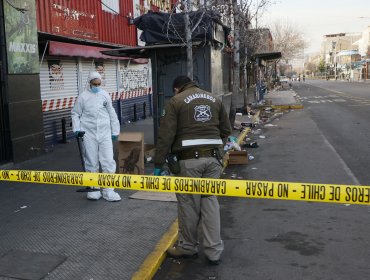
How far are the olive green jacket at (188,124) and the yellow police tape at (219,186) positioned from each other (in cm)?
60

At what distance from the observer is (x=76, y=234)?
5.41 m

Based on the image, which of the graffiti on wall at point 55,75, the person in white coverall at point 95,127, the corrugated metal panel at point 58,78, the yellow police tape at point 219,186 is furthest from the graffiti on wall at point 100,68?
the yellow police tape at point 219,186

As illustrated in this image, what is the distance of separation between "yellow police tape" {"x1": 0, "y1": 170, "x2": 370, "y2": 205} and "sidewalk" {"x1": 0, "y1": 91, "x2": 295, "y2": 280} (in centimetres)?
84

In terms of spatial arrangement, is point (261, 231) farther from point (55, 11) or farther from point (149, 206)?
point (55, 11)

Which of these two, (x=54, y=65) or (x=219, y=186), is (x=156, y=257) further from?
(x=54, y=65)

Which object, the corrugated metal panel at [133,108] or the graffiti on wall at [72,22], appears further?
the corrugated metal panel at [133,108]

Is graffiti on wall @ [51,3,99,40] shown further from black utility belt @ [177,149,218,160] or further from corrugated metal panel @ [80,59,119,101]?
black utility belt @ [177,149,218,160]

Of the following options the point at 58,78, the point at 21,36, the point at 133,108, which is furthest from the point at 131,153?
the point at 133,108

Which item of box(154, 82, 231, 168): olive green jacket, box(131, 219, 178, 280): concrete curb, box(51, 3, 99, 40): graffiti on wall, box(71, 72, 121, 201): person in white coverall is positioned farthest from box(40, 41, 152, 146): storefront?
box(154, 82, 231, 168): olive green jacket

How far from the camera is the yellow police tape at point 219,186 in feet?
12.3

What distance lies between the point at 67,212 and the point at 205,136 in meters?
2.63

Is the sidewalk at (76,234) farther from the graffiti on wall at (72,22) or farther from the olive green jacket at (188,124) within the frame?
the graffiti on wall at (72,22)

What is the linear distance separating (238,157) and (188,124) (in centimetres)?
545

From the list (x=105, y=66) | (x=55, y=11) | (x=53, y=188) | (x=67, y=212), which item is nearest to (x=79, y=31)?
(x=55, y=11)
